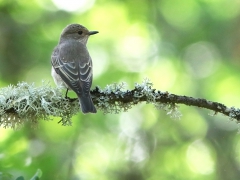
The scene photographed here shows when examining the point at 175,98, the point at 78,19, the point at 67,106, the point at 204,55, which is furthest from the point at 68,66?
the point at 204,55

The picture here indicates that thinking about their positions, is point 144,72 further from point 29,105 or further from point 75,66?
point 29,105

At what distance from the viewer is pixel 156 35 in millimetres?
8648

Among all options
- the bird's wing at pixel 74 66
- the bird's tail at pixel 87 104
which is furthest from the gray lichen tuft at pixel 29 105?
the bird's wing at pixel 74 66

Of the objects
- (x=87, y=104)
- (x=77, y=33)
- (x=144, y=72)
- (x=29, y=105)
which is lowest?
(x=29, y=105)

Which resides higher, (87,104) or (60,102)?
(87,104)

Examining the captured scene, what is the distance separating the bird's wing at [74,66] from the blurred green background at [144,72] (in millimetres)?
1119

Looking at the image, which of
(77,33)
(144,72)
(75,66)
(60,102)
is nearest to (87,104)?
(60,102)

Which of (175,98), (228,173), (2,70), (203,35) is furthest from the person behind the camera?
(203,35)

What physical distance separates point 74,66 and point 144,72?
99.4 inches

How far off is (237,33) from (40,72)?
10.5ft

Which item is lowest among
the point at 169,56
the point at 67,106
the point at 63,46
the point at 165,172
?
the point at 67,106

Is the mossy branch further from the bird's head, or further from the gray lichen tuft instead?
the bird's head

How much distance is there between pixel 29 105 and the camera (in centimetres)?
409

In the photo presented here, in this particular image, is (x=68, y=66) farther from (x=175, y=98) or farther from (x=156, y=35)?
(x=156, y=35)
